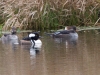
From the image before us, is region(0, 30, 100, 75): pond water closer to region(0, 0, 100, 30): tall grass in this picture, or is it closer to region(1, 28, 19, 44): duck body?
region(1, 28, 19, 44): duck body

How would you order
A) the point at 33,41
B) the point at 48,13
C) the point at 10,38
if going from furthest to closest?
the point at 48,13, the point at 10,38, the point at 33,41

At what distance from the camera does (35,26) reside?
2322 centimetres

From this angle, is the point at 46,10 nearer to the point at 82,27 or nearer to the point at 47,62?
the point at 82,27

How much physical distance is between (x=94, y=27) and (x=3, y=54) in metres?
9.20

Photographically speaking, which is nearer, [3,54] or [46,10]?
[3,54]

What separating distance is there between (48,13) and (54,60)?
10.1 meters

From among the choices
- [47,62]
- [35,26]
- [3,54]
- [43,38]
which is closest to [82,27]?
[35,26]

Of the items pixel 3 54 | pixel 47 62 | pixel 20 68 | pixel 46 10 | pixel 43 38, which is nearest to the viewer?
pixel 20 68

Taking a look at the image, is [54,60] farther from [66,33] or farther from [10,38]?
[66,33]

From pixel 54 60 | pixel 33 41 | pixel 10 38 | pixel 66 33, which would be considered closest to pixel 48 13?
pixel 66 33

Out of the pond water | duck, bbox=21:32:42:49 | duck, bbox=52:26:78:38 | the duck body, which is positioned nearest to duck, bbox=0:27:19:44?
the duck body

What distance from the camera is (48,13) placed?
22.8 m

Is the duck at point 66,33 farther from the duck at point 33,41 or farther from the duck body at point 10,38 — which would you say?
the duck at point 33,41

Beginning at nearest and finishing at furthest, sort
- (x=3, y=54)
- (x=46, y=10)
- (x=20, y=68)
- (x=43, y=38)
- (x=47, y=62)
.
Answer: (x=20, y=68) → (x=47, y=62) → (x=3, y=54) → (x=43, y=38) → (x=46, y=10)
